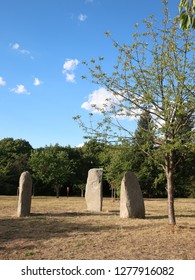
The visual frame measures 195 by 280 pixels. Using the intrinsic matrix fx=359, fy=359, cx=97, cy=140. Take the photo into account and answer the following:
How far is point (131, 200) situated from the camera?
15633 mm

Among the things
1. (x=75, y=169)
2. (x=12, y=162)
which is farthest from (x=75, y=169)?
(x=12, y=162)

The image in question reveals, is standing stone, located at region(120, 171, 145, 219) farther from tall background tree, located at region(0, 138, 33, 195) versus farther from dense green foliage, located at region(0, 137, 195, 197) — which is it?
tall background tree, located at region(0, 138, 33, 195)

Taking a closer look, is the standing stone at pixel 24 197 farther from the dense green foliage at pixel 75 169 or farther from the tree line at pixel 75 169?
the dense green foliage at pixel 75 169

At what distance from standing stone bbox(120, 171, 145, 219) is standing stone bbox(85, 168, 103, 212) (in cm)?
393

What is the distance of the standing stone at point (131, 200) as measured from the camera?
15.5 meters

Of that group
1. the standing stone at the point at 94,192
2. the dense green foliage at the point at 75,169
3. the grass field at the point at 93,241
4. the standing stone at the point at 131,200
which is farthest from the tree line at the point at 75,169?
the grass field at the point at 93,241

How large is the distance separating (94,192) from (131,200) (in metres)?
4.66

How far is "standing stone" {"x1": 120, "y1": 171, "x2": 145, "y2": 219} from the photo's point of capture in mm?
15461

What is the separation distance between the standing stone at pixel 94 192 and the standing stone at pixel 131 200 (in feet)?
12.9

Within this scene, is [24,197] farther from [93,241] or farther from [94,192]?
[93,241]

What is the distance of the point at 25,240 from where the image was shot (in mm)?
9898

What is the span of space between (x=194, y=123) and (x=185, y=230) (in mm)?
3422
